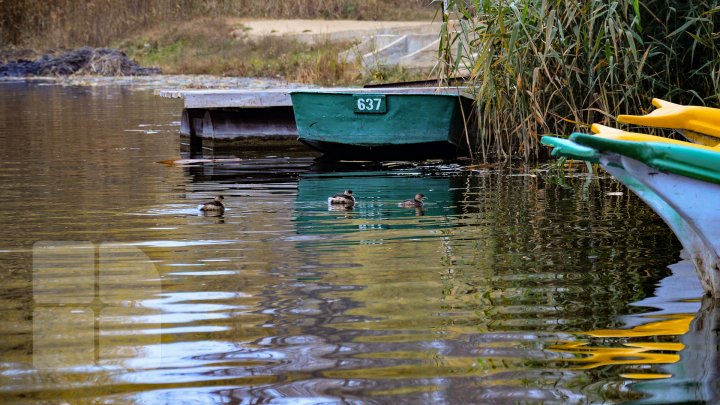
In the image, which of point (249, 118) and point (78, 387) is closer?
point (78, 387)

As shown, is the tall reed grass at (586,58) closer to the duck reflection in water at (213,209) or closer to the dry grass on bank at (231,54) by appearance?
the duck reflection in water at (213,209)

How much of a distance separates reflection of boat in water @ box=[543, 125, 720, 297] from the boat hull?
7.04 meters

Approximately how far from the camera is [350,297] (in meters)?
5.85

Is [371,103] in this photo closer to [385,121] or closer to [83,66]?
[385,121]

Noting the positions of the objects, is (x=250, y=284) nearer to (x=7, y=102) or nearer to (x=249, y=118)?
(x=249, y=118)

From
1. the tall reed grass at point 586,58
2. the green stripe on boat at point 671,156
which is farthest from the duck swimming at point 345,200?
the green stripe on boat at point 671,156

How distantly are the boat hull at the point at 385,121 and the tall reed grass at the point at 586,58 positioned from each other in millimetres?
1489

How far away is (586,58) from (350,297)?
18.6 feet

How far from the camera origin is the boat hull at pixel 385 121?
12773 mm

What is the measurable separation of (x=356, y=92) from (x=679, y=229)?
24.0 ft

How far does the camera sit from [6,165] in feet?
41.4

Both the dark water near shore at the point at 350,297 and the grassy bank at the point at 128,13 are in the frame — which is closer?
the dark water near shore at the point at 350,297

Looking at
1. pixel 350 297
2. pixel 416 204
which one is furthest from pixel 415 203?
pixel 350 297

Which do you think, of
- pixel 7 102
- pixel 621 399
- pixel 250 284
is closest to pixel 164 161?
pixel 250 284
